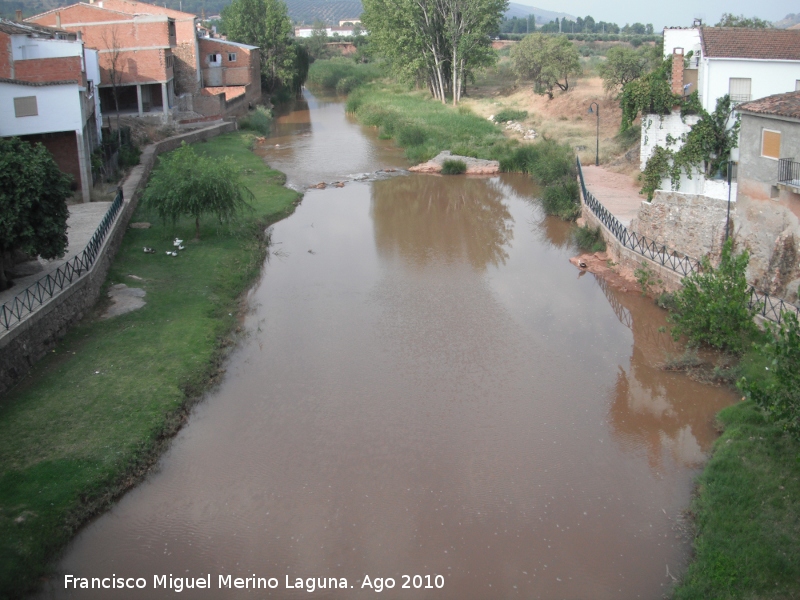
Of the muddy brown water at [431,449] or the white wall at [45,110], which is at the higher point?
the white wall at [45,110]

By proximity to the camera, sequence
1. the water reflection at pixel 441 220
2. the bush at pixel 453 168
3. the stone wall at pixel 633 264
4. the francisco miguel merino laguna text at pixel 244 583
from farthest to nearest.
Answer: the bush at pixel 453 168
the water reflection at pixel 441 220
the stone wall at pixel 633 264
the francisco miguel merino laguna text at pixel 244 583

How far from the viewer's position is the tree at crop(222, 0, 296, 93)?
61.5m

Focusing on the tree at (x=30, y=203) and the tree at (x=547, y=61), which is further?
the tree at (x=547, y=61)

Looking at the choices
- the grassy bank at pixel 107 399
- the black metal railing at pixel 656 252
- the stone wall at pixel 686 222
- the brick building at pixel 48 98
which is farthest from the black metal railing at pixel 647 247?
the brick building at pixel 48 98

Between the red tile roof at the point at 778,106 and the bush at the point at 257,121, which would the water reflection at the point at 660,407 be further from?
the bush at the point at 257,121

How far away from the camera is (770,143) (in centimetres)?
1639

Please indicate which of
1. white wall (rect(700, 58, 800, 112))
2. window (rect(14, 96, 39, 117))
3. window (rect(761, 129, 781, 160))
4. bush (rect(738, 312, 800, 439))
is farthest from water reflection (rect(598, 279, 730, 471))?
window (rect(14, 96, 39, 117))

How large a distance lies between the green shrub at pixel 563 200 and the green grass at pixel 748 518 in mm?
14811

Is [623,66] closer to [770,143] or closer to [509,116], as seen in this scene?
[509,116]

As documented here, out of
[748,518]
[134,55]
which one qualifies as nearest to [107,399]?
[748,518]

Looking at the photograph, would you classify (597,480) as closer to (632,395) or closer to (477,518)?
(477,518)

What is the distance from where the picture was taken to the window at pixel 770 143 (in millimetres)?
16127

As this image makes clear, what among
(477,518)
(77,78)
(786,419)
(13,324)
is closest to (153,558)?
(477,518)

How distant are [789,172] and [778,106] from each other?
160 cm
